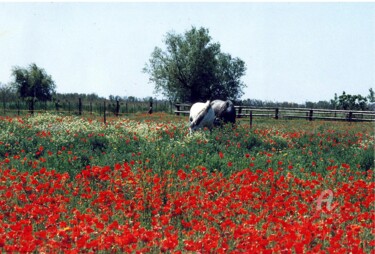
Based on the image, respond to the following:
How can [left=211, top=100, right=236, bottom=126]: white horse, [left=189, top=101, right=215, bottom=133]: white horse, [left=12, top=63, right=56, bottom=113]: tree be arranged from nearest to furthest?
1. [left=189, top=101, right=215, bottom=133]: white horse
2. [left=211, top=100, right=236, bottom=126]: white horse
3. [left=12, top=63, right=56, bottom=113]: tree

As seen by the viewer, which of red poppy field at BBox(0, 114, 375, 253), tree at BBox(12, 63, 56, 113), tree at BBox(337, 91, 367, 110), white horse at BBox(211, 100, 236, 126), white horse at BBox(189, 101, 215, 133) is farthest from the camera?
tree at BBox(12, 63, 56, 113)

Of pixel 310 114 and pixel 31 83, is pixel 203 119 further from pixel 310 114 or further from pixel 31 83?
pixel 31 83

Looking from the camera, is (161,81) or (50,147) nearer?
(50,147)

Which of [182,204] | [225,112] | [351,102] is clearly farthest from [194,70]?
[182,204]

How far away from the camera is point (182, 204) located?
20.7ft

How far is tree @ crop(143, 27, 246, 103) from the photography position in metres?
49.5

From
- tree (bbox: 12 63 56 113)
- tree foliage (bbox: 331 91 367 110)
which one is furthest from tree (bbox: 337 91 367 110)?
tree (bbox: 12 63 56 113)

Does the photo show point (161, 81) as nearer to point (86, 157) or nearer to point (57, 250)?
point (86, 157)

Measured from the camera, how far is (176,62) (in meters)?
50.3

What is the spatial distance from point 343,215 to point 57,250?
11.8 feet

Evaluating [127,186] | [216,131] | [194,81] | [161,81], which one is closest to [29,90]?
[161,81]

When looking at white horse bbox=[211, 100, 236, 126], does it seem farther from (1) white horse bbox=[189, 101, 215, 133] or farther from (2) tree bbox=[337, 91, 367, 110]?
(2) tree bbox=[337, 91, 367, 110]

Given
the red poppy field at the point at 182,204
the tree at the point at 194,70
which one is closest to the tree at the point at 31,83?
the tree at the point at 194,70

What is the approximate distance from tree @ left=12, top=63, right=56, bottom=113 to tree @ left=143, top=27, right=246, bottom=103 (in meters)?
15.9
